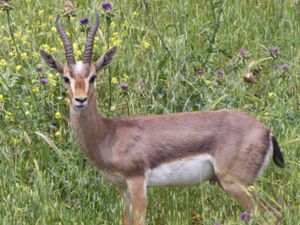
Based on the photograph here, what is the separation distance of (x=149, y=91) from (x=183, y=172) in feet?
5.53

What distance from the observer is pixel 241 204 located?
23.7 feet

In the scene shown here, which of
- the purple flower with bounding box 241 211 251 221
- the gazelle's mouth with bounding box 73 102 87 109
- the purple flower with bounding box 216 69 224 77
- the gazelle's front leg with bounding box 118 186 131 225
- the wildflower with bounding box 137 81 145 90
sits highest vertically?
the gazelle's mouth with bounding box 73 102 87 109

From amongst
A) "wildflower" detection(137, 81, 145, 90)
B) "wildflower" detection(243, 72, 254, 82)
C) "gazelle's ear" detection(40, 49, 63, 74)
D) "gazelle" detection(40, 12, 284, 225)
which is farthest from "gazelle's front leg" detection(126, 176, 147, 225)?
"wildflower" detection(243, 72, 254, 82)

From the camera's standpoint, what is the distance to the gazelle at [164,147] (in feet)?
23.7

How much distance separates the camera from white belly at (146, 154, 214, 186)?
286 inches

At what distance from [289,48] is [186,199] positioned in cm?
280

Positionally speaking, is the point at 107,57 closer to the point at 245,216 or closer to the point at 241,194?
the point at 241,194

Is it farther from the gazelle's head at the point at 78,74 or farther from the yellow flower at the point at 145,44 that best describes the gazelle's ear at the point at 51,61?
the yellow flower at the point at 145,44

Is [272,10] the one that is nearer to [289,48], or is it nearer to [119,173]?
[289,48]

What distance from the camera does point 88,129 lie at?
24.4 ft

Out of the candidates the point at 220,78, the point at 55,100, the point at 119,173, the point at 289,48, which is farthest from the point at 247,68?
the point at 119,173

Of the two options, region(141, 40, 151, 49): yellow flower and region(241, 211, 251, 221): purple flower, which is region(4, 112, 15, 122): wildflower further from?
region(241, 211, 251, 221): purple flower

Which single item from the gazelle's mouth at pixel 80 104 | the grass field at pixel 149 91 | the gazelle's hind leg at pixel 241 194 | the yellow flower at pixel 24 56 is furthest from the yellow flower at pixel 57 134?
the gazelle's hind leg at pixel 241 194

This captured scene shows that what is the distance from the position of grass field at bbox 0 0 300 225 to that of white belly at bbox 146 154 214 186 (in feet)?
0.65
